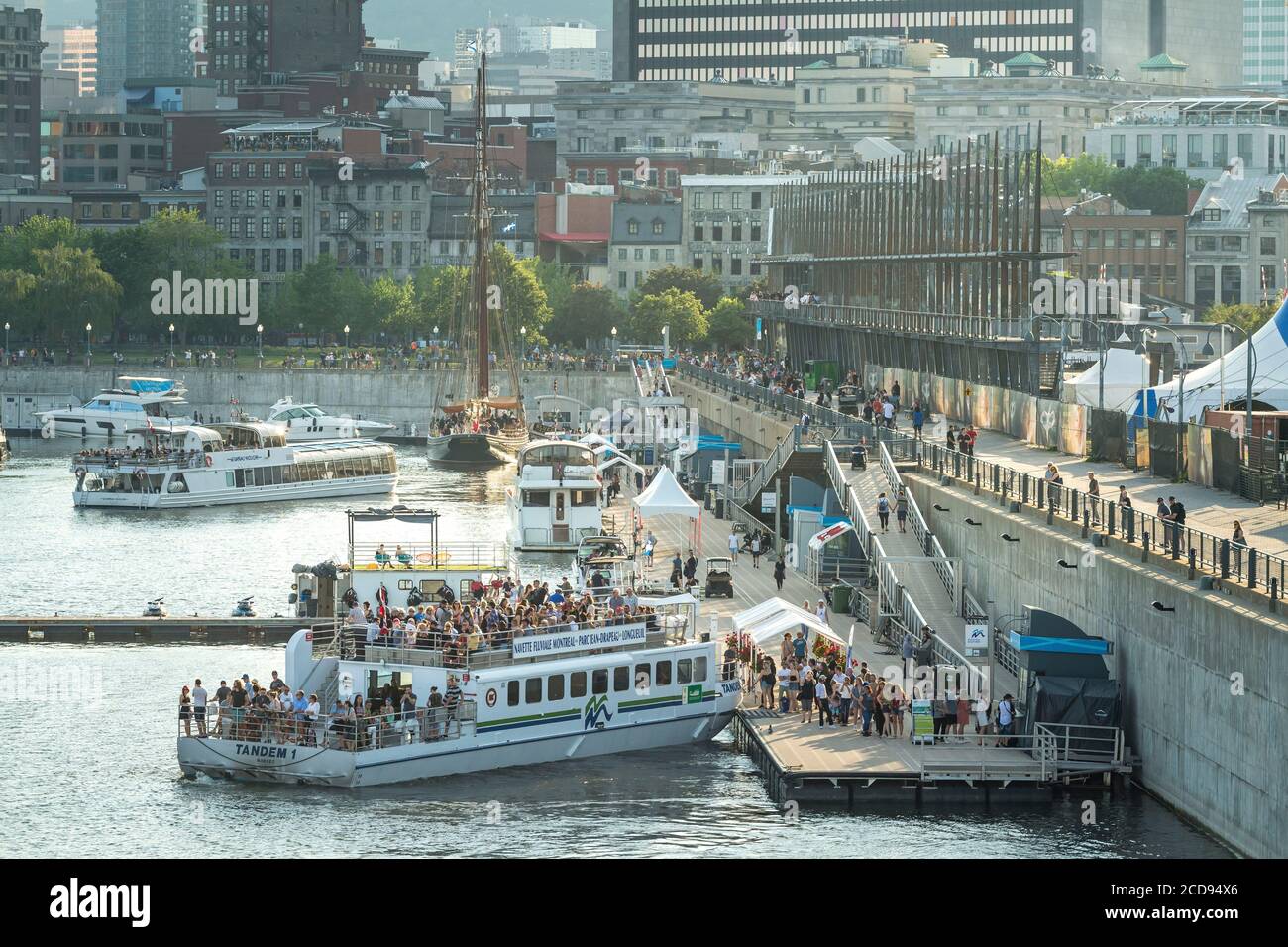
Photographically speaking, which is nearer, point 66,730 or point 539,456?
point 66,730

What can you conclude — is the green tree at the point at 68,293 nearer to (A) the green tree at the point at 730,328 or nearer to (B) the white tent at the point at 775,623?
(A) the green tree at the point at 730,328

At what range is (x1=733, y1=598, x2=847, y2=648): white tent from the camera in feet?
198

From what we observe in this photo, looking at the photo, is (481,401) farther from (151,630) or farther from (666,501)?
(151,630)

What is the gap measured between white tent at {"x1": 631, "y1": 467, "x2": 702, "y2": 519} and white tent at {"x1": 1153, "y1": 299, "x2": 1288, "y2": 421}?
1582 cm

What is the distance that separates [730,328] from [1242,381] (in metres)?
115

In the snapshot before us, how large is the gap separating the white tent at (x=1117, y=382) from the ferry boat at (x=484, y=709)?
85.1ft

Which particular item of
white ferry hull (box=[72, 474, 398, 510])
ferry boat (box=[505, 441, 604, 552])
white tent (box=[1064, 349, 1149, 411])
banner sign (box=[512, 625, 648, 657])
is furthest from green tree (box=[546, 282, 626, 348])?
banner sign (box=[512, 625, 648, 657])

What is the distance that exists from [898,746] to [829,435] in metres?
33.9

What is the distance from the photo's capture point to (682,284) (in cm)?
19775

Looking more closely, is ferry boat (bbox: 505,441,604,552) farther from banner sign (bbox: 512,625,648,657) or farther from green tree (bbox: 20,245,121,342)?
green tree (bbox: 20,245,121,342)

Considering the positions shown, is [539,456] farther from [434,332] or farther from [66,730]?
[434,332]

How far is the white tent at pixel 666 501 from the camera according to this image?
273 feet

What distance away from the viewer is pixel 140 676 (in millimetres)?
66688
